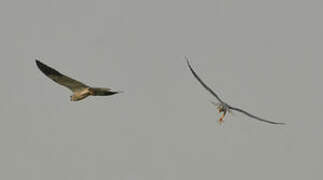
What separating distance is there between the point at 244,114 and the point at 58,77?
11.1m

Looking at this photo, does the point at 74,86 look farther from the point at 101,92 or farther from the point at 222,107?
the point at 222,107

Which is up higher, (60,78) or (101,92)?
(60,78)

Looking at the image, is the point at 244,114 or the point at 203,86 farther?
the point at 244,114

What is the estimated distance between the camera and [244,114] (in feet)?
127

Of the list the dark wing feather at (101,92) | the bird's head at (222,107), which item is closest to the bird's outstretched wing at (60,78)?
the dark wing feather at (101,92)

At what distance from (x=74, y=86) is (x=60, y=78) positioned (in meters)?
0.95

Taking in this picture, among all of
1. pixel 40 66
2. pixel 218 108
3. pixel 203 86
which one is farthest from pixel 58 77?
pixel 218 108

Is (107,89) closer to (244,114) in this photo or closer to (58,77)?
(58,77)

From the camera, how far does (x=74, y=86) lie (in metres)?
33.0

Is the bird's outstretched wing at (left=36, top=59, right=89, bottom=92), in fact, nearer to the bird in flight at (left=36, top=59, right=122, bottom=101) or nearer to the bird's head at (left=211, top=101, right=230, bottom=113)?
the bird in flight at (left=36, top=59, right=122, bottom=101)

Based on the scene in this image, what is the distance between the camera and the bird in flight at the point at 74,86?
31.6 metres

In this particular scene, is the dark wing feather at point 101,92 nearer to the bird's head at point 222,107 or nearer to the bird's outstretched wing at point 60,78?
the bird's outstretched wing at point 60,78

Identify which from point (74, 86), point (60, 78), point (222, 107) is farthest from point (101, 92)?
point (222, 107)

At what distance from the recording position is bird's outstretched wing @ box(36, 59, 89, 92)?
31.5m
